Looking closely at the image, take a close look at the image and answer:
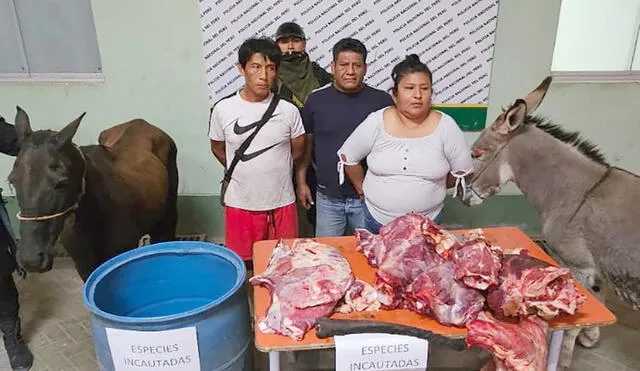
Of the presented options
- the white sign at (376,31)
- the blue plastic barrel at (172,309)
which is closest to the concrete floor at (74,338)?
the blue plastic barrel at (172,309)

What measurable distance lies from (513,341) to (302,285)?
29.3 inches

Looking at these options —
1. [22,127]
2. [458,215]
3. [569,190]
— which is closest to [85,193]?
[22,127]

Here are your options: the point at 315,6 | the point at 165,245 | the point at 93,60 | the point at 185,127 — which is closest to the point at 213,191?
the point at 185,127

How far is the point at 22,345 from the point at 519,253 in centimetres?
267

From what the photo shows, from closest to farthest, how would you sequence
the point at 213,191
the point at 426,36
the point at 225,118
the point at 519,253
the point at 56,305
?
1. the point at 519,253
2. the point at 225,118
3. the point at 56,305
4. the point at 426,36
5. the point at 213,191

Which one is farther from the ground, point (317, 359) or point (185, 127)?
point (185, 127)

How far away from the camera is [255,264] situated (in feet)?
7.28

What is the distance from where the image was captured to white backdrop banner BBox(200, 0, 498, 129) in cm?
367

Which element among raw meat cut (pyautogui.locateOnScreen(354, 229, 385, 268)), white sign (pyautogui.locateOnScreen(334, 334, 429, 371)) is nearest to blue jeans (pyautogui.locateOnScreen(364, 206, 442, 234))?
raw meat cut (pyautogui.locateOnScreen(354, 229, 385, 268))

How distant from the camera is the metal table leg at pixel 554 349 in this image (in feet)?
6.44

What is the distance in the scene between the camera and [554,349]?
78.8 inches

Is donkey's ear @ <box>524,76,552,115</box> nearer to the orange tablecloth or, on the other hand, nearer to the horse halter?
the orange tablecloth

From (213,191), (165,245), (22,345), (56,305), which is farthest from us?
Answer: (213,191)

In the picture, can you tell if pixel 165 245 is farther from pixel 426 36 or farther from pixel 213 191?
pixel 426 36
